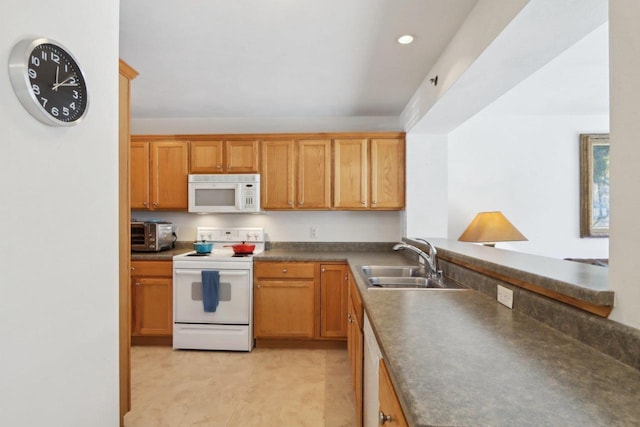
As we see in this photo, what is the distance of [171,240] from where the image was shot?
143 inches

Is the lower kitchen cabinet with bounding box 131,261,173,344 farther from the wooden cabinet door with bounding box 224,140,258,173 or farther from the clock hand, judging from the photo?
the clock hand

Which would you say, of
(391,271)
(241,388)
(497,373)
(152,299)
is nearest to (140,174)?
(152,299)

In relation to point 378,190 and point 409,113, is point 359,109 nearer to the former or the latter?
point 409,113

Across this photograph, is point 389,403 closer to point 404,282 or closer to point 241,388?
point 404,282

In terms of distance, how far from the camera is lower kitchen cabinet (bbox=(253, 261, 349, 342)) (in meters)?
3.17

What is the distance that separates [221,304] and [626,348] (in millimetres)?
Answer: 2888

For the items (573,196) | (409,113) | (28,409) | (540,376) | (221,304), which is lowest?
(221,304)

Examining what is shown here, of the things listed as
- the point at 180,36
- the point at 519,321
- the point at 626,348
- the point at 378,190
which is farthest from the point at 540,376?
the point at 378,190

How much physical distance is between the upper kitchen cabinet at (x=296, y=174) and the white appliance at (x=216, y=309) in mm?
774

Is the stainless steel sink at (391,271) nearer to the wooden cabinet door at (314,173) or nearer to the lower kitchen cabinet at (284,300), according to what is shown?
the lower kitchen cabinet at (284,300)

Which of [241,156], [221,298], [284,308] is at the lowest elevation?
[284,308]

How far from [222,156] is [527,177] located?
342cm

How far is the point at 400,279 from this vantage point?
88.9 inches

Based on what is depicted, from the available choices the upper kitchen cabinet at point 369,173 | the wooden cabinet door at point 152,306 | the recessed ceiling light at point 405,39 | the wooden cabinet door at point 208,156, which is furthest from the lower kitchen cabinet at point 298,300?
the recessed ceiling light at point 405,39
